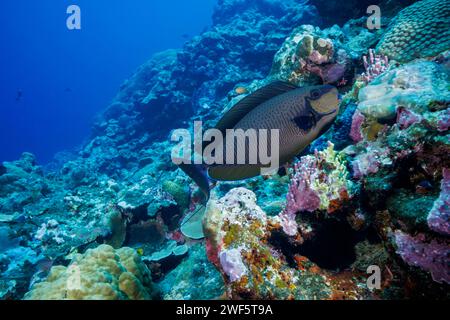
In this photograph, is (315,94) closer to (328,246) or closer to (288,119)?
(288,119)

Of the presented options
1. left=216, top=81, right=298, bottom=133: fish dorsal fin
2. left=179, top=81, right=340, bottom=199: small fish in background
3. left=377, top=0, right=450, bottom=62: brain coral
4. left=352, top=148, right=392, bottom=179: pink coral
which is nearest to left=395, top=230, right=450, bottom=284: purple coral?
left=352, top=148, right=392, bottom=179: pink coral

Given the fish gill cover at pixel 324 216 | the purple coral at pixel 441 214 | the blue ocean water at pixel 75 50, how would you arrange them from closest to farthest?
the purple coral at pixel 441 214 → the fish gill cover at pixel 324 216 → the blue ocean water at pixel 75 50

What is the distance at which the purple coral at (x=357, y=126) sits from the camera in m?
3.04

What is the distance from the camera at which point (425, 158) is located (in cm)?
204

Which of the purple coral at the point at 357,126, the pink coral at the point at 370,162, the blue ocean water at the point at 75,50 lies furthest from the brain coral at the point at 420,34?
the blue ocean water at the point at 75,50

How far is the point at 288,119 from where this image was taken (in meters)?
1.94

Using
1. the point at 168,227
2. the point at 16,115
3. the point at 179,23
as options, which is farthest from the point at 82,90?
the point at 168,227

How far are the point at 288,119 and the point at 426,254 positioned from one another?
1193 mm

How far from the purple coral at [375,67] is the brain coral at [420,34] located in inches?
4.6

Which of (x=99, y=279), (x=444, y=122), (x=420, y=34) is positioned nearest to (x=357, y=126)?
(x=444, y=122)

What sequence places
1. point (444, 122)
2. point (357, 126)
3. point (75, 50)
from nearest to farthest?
point (444, 122)
point (357, 126)
point (75, 50)

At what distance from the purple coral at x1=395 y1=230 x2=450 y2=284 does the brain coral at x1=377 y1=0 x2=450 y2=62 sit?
8.24 feet

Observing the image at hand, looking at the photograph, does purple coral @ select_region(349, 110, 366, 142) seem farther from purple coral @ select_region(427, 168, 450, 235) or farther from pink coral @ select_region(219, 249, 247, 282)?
pink coral @ select_region(219, 249, 247, 282)

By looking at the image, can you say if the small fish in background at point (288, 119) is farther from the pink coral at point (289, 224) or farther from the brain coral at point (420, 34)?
the brain coral at point (420, 34)
